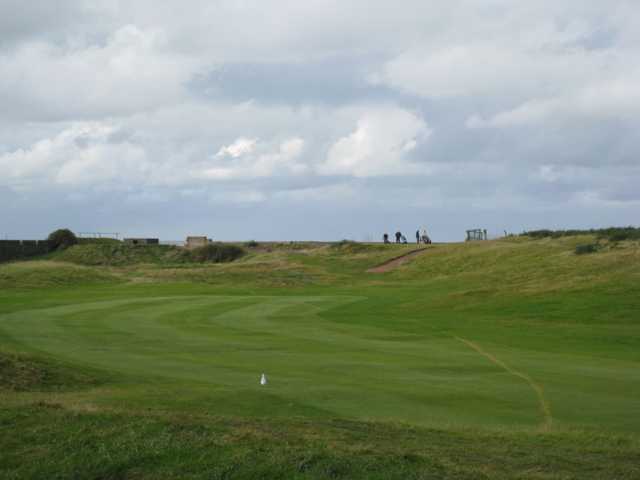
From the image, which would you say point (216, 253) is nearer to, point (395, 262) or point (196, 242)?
point (196, 242)

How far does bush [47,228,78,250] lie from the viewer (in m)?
94.5

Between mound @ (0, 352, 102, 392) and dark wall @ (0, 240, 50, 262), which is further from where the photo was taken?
dark wall @ (0, 240, 50, 262)

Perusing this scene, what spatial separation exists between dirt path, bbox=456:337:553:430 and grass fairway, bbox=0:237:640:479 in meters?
0.09

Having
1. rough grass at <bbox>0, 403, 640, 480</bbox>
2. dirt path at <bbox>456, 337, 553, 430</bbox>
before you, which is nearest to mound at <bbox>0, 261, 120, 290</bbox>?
dirt path at <bbox>456, 337, 553, 430</bbox>

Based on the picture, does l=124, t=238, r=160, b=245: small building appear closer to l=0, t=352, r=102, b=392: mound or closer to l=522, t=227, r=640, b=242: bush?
l=522, t=227, r=640, b=242: bush

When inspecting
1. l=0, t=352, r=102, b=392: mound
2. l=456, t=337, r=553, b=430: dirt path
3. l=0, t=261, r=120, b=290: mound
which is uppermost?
l=0, t=261, r=120, b=290: mound

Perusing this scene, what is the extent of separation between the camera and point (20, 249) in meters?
89.9

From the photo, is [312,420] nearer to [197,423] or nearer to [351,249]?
[197,423]

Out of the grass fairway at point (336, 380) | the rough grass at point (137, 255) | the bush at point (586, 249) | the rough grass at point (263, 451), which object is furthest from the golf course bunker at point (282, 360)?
the rough grass at point (137, 255)

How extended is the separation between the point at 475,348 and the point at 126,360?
11.0 metres

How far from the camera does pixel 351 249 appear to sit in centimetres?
8419

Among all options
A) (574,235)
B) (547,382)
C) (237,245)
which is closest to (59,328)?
(547,382)

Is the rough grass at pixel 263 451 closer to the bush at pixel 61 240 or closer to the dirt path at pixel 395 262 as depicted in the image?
the dirt path at pixel 395 262

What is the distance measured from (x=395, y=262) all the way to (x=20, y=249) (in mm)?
42691
